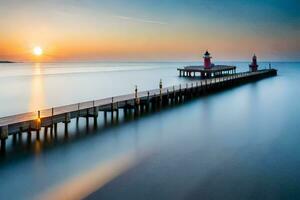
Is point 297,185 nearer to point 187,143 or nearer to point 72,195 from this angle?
point 187,143

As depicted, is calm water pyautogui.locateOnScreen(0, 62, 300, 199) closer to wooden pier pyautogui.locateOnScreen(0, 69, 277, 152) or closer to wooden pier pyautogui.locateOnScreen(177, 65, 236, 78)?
wooden pier pyautogui.locateOnScreen(0, 69, 277, 152)

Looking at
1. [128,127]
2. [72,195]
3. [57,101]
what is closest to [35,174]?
[72,195]

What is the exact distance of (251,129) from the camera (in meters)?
20.5

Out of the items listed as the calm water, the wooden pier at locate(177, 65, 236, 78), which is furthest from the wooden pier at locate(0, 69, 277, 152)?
the wooden pier at locate(177, 65, 236, 78)

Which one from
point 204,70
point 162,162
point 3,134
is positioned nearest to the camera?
point 162,162

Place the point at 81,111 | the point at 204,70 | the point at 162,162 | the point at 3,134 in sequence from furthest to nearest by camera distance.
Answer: the point at 204,70 < the point at 81,111 < the point at 3,134 < the point at 162,162

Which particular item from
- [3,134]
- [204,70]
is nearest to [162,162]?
[3,134]

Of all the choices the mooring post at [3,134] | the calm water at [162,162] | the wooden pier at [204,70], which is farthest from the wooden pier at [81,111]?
the wooden pier at [204,70]

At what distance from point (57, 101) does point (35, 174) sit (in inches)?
926

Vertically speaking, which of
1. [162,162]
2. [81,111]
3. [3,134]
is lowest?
[162,162]

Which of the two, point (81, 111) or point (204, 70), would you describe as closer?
point (81, 111)

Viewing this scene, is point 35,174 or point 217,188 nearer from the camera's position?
point 217,188

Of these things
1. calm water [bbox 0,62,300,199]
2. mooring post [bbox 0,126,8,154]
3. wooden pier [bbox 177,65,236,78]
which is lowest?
calm water [bbox 0,62,300,199]

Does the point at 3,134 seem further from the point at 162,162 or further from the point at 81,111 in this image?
the point at 162,162
